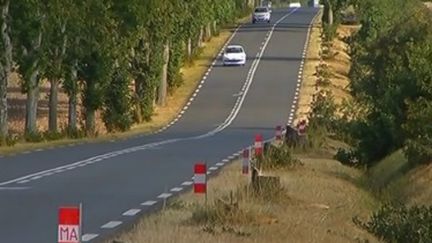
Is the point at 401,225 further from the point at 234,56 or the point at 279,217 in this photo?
the point at 234,56

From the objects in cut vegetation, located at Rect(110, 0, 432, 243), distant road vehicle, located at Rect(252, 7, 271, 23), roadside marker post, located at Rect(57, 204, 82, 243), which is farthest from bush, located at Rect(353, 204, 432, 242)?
distant road vehicle, located at Rect(252, 7, 271, 23)

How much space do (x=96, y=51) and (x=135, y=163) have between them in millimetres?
23655

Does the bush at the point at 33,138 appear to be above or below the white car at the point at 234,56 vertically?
above

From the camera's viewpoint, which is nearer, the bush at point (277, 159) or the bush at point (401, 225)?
the bush at point (401, 225)

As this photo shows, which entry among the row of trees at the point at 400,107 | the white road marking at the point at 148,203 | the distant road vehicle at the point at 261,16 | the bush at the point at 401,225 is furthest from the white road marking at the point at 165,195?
the distant road vehicle at the point at 261,16

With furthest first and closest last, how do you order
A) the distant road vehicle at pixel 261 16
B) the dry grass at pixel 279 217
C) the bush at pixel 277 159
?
the distant road vehicle at pixel 261 16, the bush at pixel 277 159, the dry grass at pixel 279 217

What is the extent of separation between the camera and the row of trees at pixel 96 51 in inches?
1938

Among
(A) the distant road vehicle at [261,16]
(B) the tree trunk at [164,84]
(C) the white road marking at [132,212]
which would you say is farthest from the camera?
(A) the distant road vehicle at [261,16]

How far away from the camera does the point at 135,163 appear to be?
34.2m

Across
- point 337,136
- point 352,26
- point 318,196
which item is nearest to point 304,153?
point 337,136

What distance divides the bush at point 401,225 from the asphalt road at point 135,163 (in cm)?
362

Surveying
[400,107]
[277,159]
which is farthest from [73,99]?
[277,159]

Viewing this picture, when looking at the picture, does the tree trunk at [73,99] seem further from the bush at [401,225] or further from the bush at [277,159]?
the bush at [401,225]

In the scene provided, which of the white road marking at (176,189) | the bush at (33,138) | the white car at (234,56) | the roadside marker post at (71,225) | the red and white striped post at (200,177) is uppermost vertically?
the roadside marker post at (71,225)
